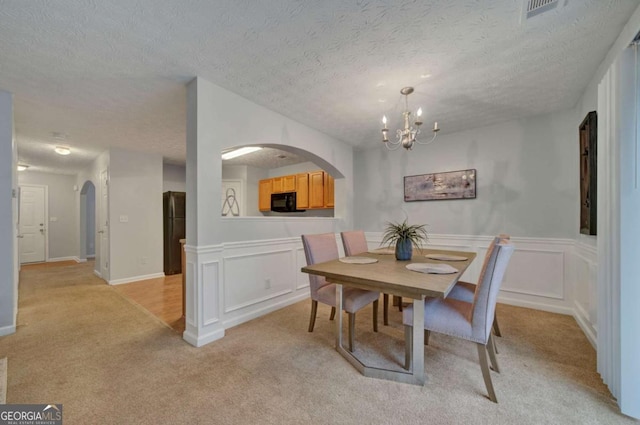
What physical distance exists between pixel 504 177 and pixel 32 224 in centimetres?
1022

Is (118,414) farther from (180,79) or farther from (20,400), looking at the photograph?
(180,79)

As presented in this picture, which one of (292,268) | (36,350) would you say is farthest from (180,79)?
(36,350)

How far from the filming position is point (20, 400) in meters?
1.62

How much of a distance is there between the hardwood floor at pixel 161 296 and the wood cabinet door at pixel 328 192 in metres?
2.90

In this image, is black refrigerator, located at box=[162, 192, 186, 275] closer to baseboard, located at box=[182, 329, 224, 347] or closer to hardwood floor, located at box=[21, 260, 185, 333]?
hardwood floor, located at box=[21, 260, 185, 333]

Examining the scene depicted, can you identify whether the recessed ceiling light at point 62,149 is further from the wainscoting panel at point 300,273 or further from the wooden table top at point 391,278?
the wooden table top at point 391,278

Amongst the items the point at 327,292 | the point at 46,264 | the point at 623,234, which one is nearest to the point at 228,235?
the point at 327,292

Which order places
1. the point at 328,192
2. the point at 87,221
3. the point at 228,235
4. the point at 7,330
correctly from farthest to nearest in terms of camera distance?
the point at 87,221 < the point at 328,192 < the point at 228,235 < the point at 7,330

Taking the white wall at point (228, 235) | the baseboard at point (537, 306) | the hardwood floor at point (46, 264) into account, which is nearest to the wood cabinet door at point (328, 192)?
the white wall at point (228, 235)

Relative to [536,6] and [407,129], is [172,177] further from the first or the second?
[536,6]

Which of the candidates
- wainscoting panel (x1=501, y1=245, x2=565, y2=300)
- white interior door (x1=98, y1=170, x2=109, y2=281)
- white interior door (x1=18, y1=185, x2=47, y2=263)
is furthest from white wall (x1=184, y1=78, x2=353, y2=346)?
white interior door (x1=18, y1=185, x2=47, y2=263)

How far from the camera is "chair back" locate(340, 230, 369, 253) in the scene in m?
2.95

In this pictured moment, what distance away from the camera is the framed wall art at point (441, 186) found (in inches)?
144

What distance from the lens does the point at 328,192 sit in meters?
5.01
